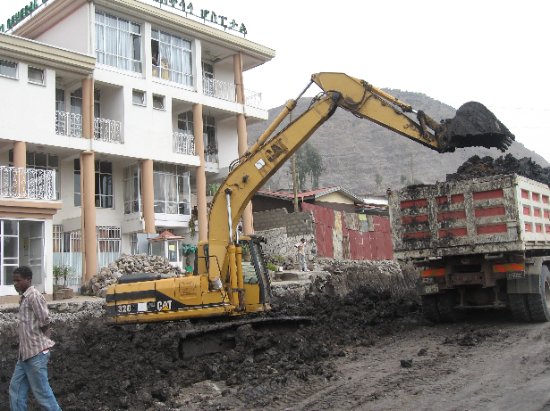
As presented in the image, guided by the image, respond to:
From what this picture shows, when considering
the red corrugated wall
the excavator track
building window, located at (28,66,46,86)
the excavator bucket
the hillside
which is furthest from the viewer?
the hillside

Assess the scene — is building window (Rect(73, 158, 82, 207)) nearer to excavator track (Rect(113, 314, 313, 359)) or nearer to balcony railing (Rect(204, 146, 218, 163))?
balcony railing (Rect(204, 146, 218, 163))

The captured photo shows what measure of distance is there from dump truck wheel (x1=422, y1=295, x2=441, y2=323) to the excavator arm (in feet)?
10.2

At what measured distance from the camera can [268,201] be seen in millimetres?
33188

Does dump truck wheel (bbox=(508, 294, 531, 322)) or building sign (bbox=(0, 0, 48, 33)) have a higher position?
building sign (bbox=(0, 0, 48, 33))

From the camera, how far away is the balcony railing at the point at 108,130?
24.1 m

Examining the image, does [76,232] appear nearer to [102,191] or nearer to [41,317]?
[102,191]

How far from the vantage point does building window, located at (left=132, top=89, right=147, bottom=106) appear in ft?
83.3

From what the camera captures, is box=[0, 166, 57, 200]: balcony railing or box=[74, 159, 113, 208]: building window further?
box=[74, 159, 113, 208]: building window

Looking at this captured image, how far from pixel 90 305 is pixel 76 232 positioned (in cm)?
801

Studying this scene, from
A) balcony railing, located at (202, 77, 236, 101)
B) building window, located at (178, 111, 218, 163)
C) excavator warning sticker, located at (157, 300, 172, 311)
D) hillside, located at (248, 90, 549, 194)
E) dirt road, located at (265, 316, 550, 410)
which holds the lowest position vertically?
dirt road, located at (265, 316, 550, 410)

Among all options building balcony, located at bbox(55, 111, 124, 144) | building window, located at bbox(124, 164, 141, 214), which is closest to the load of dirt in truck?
building balcony, located at bbox(55, 111, 124, 144)

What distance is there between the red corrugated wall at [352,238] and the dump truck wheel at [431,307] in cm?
1632

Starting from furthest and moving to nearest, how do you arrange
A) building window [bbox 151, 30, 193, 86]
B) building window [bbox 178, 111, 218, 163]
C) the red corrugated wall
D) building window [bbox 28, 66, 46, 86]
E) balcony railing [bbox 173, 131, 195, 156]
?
building window [bbox 178, 111, 218, 163], the red corrugated wall, balcony railing [bbox 173, 131, 195, 156], building window [bbox 151, 30, 193, 86], building window [bbox 28, 66, 46, 86]

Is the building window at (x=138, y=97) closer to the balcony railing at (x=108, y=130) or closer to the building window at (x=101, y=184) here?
the balcony railing at (x=108, y=130)
